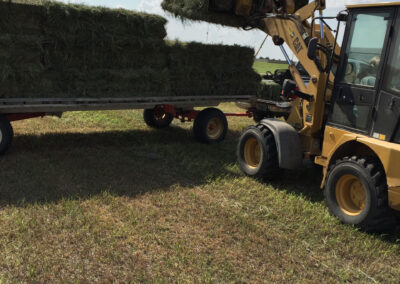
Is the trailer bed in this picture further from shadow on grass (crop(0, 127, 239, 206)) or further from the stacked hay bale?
shadow on grass (crop(0, 127, 239, 206))

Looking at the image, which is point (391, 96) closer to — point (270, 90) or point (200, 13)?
point (200, 13)

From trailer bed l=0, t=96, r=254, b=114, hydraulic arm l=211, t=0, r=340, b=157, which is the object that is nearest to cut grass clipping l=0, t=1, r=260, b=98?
trailer bed l=0, t=96, r=254, b=114

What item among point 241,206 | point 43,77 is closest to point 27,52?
point 43,77

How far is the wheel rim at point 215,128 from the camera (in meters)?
8.72

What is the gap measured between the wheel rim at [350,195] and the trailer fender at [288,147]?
0.96 meters

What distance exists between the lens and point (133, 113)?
37.9ft

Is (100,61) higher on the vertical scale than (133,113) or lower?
higher

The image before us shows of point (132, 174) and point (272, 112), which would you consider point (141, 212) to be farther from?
point (272, 112)

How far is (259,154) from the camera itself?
6.44 metres

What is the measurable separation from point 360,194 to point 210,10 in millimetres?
A: 4432

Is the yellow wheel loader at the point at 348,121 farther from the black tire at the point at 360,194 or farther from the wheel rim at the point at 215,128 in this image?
the wheel rim at the point at 215,128

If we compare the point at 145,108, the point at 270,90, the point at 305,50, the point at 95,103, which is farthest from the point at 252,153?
the point at 270,90

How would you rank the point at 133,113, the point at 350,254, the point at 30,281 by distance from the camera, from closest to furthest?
the point at 30,281 → the point at 350,254 → the point at 133,113

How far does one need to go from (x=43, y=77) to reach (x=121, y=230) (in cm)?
376
